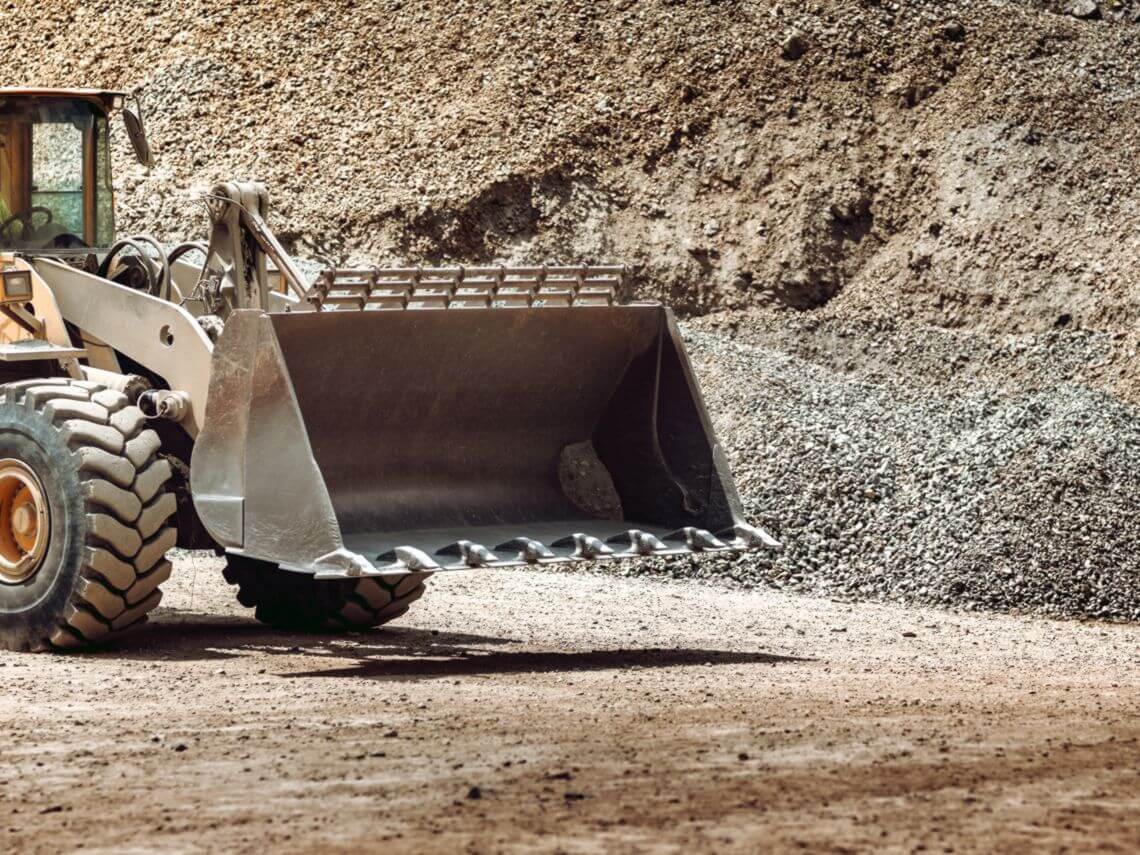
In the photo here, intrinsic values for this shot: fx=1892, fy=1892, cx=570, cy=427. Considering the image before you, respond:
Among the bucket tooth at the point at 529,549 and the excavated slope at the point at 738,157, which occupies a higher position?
the excavated slope at the point at 738,157

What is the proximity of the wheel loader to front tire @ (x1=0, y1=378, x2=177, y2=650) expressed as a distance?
0.4 inches

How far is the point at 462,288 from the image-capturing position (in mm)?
8852

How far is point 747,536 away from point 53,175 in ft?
13.7

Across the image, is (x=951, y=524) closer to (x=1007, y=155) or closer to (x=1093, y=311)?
(x=1093, y=311)

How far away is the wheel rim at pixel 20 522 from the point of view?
342 inches

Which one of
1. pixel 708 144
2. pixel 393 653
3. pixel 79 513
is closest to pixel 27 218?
pixel 79 513

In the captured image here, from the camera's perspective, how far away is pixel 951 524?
41.3ft

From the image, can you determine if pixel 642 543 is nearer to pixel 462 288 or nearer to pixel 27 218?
pixel 462 288

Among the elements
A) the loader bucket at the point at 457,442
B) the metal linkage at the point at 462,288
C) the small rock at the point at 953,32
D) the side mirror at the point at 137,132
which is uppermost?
the small rock at the point at 953,32

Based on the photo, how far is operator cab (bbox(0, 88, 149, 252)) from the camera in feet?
31.9

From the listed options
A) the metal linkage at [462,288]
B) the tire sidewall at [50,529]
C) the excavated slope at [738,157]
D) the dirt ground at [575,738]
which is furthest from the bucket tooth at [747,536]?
the excavated slope at [738,157]

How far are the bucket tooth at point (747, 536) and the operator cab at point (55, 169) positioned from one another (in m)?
3.71

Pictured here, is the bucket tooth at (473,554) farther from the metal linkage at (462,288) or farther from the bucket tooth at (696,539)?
the metal linkage at (462,288)

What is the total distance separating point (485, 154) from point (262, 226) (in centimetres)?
1325
